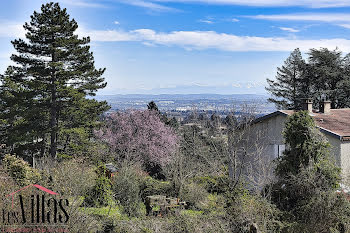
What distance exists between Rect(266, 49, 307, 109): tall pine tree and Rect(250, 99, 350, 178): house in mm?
24039

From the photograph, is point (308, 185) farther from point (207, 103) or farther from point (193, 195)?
point (207, 103)

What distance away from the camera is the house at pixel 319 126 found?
48.8 feet

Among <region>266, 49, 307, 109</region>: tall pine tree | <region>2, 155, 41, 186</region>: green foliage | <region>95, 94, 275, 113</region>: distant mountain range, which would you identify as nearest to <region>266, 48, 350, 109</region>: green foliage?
<region>266, 49, 307, 109</region>: tall pine tree

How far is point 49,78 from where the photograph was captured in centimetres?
2542

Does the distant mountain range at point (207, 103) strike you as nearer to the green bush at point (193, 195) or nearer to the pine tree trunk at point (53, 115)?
the green bush at point (193, 195)

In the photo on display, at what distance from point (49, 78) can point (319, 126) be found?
59.3 feet

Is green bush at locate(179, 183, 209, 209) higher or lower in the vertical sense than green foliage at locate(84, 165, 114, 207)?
lower

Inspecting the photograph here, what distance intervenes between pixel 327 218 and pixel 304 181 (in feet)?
4.02

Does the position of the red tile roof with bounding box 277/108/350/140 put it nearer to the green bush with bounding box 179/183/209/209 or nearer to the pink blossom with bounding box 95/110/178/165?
the green bush with bounding box 179/183/209/209

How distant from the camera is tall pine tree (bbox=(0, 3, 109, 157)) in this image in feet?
82.0

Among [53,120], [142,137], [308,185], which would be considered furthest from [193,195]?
[53,120]

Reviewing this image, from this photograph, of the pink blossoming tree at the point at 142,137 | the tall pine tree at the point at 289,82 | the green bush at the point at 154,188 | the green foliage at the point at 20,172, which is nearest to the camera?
the green foliage at the point at 20,172

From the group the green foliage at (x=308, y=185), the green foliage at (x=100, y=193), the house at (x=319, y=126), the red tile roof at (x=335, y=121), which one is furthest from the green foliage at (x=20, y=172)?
the red tile roof at (x=335, y=121)

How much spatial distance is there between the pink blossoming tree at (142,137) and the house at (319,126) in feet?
33.8
